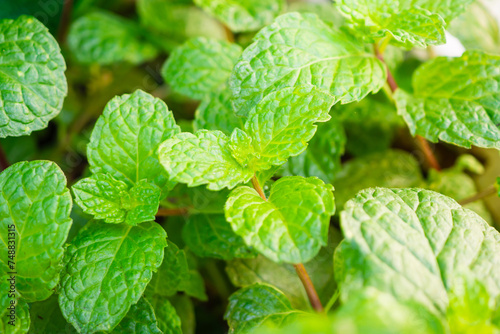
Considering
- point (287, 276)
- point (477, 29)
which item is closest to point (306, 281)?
point (287, 276)

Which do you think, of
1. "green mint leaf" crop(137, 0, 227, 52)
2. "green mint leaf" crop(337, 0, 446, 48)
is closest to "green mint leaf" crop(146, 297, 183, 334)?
"green mint leaf" crop(337, 0, 446, 48)

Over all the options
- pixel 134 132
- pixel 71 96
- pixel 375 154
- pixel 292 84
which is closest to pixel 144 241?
pixel 134 132

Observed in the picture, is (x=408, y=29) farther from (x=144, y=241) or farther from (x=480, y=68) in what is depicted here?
(x=144, y=241)

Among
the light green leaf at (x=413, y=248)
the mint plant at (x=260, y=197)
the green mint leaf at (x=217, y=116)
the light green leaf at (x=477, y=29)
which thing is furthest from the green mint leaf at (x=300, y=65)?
the light green leaf at (x=477, y=29)

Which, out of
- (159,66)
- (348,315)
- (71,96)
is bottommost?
(71,96)

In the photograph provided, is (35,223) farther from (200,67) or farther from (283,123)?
(200,67)

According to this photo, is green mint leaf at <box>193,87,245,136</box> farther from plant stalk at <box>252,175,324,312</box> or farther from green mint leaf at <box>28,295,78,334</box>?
green mint leaf at <box>28,295,78,334</box>
